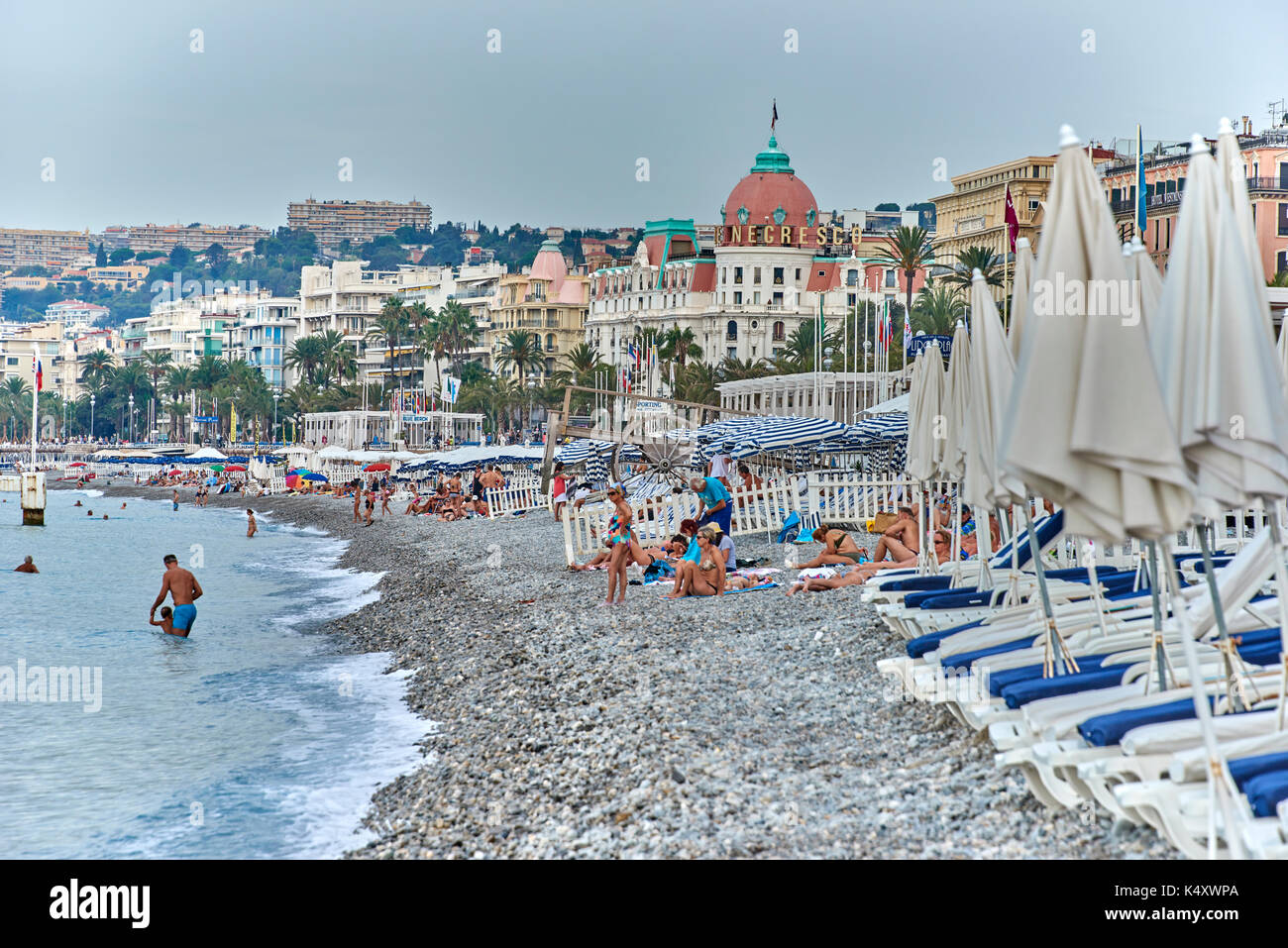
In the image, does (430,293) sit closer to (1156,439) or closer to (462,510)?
(462,510)

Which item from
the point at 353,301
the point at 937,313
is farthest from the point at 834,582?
the point at 353,301

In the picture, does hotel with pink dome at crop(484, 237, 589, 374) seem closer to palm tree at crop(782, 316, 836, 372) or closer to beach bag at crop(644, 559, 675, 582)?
palm tree at crop(782, 316, 836, 372)

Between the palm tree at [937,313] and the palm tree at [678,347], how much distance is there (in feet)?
92.2

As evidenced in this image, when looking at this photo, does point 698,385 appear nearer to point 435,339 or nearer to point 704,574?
point 435,339

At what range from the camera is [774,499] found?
23625 mm

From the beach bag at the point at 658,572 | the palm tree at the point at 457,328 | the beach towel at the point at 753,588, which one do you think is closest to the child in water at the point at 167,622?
the beach bag at the point at 658,572

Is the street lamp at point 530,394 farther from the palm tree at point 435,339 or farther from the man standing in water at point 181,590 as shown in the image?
the man standing in water at point 181,590

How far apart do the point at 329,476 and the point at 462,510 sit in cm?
4269
